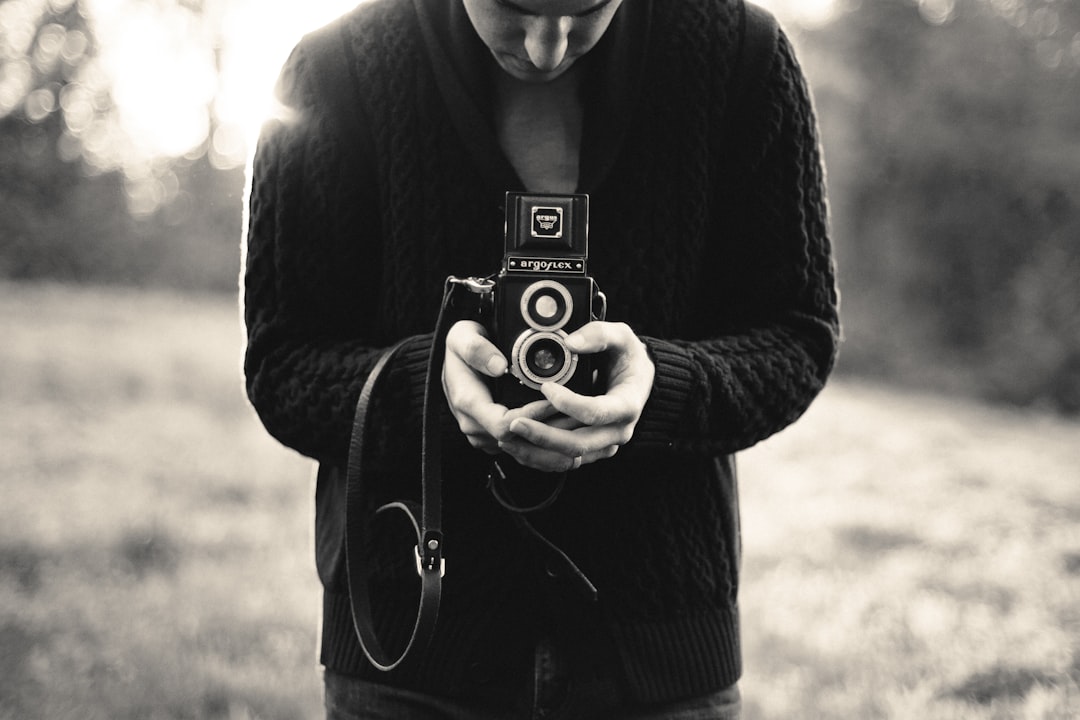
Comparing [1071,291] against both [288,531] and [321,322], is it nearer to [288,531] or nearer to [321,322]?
[288,531]

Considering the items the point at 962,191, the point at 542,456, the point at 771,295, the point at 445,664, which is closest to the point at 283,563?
the point at 445,664

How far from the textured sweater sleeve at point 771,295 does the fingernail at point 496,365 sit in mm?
206

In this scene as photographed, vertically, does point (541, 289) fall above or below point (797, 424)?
above

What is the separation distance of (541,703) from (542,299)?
1.41 feet

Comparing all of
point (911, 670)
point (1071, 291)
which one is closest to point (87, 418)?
point (911, 670)

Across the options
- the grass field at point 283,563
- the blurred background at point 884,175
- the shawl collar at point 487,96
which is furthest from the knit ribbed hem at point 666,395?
the blurred background at point 884,175

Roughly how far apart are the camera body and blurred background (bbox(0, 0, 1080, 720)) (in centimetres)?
38

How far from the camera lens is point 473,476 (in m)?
1.36

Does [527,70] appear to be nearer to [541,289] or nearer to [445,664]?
[541,289]

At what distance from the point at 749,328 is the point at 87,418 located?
6.43 metres

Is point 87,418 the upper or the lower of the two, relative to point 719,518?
lower

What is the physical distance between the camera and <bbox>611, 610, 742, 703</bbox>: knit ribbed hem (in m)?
1.34

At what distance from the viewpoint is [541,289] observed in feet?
4.05

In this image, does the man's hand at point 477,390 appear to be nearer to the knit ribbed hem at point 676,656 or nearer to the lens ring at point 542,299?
the lens ring at point 542,299
